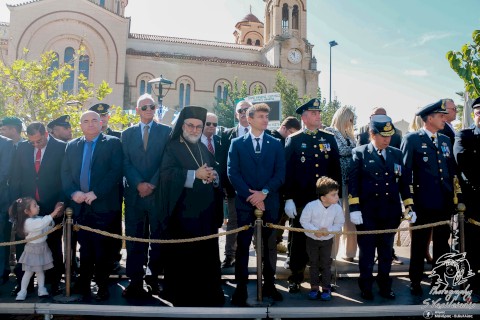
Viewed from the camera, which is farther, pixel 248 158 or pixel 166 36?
pixel 166 36

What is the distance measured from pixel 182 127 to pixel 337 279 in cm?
305

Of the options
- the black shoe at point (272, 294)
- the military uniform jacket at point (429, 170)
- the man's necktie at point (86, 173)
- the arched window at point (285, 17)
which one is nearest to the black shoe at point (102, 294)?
the man's necktie at point (86, 173)

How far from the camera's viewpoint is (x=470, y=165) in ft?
15.8

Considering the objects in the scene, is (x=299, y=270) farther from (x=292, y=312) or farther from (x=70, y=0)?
(x=70, y=0)

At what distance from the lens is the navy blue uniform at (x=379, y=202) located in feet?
15.3

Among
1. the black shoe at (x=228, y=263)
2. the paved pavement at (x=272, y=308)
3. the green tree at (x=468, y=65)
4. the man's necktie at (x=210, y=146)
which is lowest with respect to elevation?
the paved pavement at (x=272, y=308)

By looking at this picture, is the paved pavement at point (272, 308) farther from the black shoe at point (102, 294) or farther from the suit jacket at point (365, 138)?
the suit jacket at point (365, 138)

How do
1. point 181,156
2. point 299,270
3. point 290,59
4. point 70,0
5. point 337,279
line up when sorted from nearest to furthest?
1. point 181,156
2. point 299,270
3. point 337,279
4. point 70,0
5. point 290,59

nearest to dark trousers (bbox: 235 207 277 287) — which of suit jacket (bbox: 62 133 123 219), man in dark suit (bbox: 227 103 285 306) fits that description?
man in dark suit (bbox: 227 103 285 306)

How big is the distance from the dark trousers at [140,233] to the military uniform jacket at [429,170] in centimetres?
324

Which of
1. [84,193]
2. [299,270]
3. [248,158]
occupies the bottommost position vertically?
[299,270]

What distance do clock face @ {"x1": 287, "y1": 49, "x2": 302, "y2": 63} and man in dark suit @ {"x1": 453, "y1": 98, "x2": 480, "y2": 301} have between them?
116ft

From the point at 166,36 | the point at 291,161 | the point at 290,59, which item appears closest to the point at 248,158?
the point at 291,161

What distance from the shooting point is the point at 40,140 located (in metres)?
5.07
